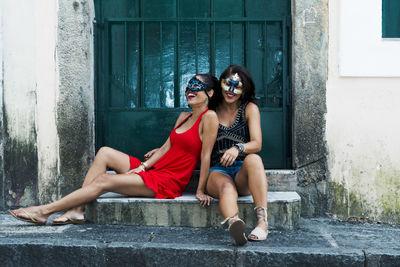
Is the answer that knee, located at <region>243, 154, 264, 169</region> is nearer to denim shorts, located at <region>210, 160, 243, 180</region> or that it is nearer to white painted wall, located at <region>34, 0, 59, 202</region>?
denim shorts, located at <region>210, 160, 243, 180</region>

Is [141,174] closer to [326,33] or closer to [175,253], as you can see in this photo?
[175,253]

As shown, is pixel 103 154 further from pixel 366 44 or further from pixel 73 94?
pixel 366 44

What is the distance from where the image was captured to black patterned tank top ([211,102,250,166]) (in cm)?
414

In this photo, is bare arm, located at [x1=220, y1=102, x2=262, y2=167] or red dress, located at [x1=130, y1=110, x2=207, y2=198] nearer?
bare arm, located at [x1=220, y1=102, x2=262, y2=167]

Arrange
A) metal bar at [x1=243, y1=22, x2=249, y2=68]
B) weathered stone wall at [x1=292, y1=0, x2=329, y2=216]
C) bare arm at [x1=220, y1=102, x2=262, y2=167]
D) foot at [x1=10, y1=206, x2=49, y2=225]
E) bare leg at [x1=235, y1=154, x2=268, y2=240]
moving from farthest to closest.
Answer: metal bar at [x1=243, y1=22, x2=249, y2=68] < weathered stone wall at [x1=292, y1=0, x2=329, y2=216] < foot at [x1=10, y1=206, x2=49, y2=225] < bare arm at [x1=220, y1=102, x2=262, y2=167] < bare leg at [x1=235, y1=154, x2=268, y2=240]

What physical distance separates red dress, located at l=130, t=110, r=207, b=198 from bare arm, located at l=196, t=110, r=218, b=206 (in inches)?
6.2

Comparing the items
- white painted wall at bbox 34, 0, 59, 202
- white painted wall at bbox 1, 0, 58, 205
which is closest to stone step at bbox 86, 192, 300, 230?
white painted wall at bbox 34, 0, 59, 202

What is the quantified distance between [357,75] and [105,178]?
255cm

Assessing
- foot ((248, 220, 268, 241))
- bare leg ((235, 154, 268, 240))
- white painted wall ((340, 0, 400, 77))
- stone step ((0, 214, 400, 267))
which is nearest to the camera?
stone step ((0, 214, 400, 267))

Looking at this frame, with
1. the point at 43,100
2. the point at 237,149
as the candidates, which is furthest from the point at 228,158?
the point at 43,100

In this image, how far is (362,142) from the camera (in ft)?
14.9

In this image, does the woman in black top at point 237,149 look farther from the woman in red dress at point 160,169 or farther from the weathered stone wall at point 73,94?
the weathered stone wall at point 73,94

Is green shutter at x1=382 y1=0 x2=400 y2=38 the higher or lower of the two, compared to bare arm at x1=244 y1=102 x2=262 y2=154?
higher

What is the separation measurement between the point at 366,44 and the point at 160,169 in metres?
2.30
